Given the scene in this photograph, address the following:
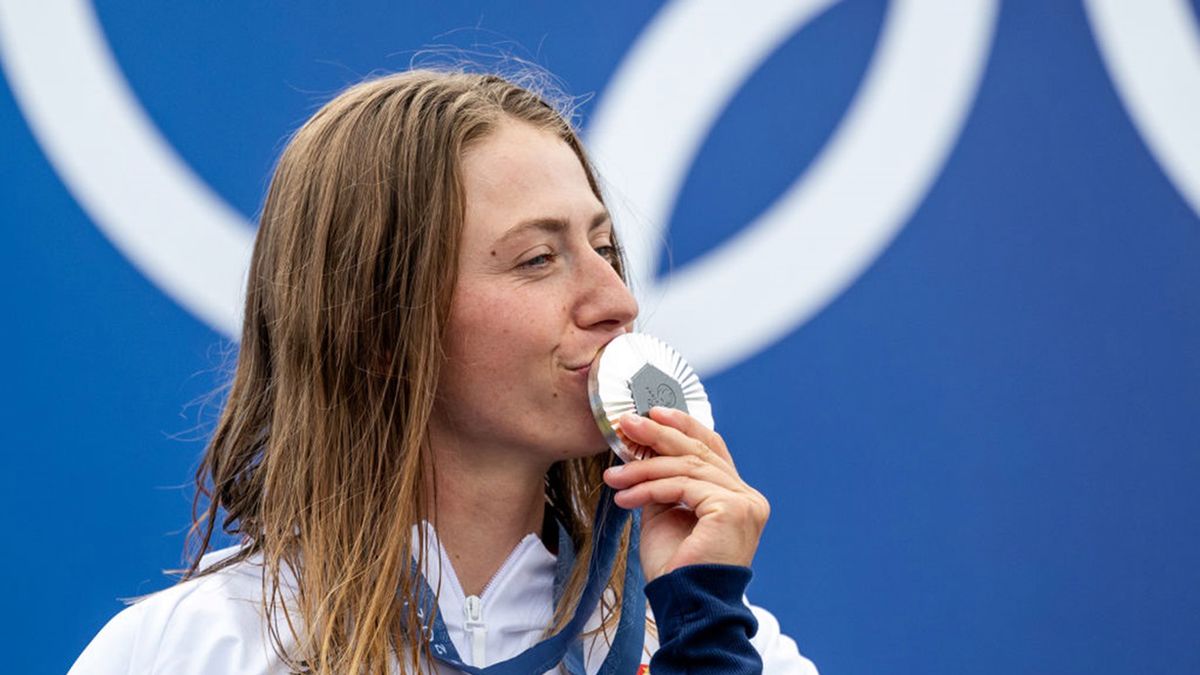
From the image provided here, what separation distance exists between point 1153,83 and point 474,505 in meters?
1.48

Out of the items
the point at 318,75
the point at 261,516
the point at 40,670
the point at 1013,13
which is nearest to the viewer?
the point at 261,516

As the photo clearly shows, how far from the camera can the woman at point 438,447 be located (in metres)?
1.45

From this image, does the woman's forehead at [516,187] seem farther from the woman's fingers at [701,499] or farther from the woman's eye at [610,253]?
the woman's fingers at [701,499]

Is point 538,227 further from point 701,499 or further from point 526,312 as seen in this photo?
Result: point 701,499

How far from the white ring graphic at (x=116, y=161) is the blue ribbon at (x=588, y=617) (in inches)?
31.6

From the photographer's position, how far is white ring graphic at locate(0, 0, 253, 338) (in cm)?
211

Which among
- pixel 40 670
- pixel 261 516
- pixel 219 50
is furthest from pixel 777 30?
pixel 40 670

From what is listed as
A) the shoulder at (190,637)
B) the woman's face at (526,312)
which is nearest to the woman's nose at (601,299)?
the woman's face at (526,312)

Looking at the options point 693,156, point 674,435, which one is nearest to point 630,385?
point 674,435

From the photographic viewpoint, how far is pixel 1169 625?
2336 mm

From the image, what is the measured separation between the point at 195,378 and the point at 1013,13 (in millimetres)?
1464

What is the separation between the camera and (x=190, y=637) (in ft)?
4.78

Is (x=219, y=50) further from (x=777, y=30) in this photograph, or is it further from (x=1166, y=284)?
(x=1166, y=284)

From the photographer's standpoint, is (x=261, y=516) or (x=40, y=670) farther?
(x=40, y=670)
